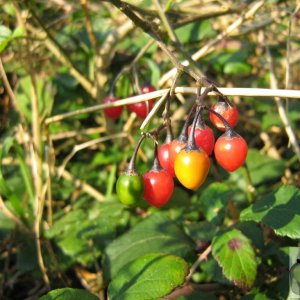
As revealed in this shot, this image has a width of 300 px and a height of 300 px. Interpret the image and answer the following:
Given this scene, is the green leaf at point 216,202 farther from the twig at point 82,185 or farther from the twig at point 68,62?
the twig at point 68,62

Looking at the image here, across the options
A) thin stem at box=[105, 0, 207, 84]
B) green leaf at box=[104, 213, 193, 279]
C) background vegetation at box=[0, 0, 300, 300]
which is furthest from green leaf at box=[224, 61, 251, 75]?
green leaf at box=[104, 213, 193, 279]

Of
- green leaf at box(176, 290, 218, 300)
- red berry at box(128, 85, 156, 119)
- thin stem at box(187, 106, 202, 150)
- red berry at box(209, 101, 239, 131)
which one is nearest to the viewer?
thin stem at box(187, 106, 202, 150)

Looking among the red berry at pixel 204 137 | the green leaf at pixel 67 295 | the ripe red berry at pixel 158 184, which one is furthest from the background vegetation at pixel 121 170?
the red berry at pixel 204 137

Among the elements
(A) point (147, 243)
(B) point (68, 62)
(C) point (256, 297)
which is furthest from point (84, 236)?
(B) point (68, 62)

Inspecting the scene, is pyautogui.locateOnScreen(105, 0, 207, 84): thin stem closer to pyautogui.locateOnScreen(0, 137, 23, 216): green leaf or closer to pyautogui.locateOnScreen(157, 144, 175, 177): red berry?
pyautogui.locateOnScreen(157, 144, 175, 177): red berry

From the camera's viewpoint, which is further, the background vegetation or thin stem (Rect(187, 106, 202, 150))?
the background vegetation

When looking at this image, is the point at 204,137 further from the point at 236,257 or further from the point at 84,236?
the point at 84,236
